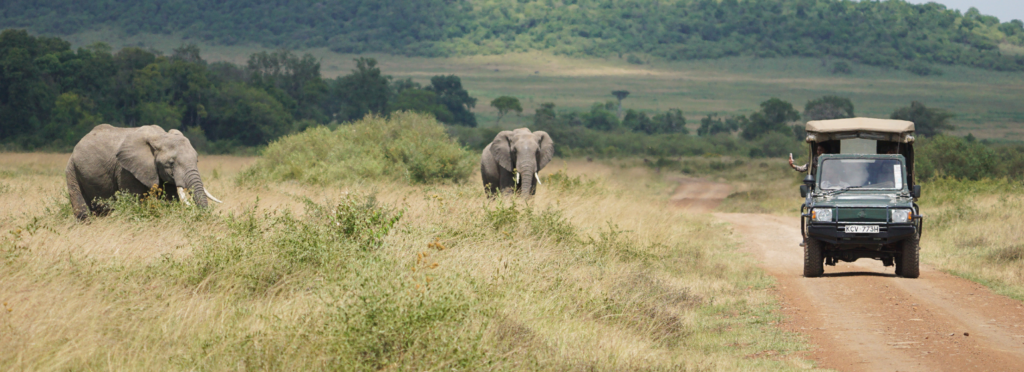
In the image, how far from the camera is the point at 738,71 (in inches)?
6304

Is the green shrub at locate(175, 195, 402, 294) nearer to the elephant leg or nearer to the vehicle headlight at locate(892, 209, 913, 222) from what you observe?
the vehicle headlight at locate(892, 209, 913, 222)

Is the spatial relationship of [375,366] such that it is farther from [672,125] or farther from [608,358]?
[672,125]

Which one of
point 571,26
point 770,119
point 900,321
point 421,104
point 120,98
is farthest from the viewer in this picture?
point 571,26

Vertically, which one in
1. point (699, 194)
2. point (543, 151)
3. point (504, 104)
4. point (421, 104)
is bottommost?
point (699, 194)

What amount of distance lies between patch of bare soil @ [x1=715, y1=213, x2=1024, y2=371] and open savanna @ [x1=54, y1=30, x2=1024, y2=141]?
91.9m

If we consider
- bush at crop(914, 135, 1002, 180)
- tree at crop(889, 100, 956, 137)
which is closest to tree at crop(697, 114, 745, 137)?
tree at crop(889, 100, 956, 137)

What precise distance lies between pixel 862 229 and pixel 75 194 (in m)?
11.9

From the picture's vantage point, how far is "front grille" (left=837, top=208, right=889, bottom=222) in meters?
12.4

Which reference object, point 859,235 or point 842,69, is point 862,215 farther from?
point 842,69

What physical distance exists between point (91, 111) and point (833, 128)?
59839mm

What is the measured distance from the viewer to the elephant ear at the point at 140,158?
44.5ft

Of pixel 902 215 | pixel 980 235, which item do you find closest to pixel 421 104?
pixel 980 235

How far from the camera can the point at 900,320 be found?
9.95 meters

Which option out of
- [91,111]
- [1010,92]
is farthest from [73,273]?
[1010,92]
